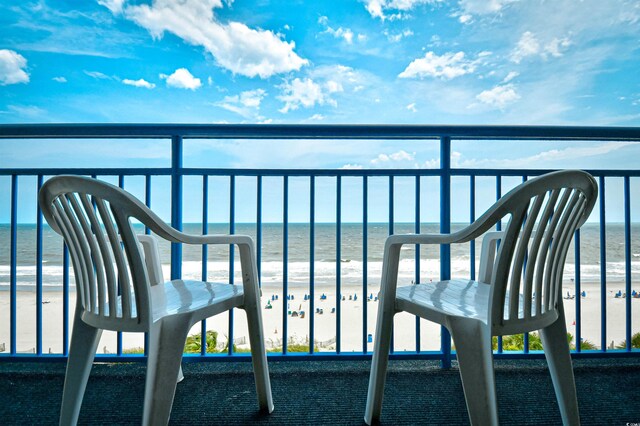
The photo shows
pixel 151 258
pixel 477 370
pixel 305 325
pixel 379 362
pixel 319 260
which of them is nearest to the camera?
pixel 477 370

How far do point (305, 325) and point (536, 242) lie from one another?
6.41 meters

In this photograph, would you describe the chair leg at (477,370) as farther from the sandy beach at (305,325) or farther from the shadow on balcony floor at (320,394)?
the sandy beach at (305,325)

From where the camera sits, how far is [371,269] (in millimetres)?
11914

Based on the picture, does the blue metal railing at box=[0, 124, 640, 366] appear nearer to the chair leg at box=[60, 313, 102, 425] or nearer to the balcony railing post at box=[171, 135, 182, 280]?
the balcony railing post at box=[171, 135, 182, 280]

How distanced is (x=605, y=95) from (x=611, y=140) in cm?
3234

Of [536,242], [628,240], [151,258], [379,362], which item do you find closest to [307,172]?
[151,258]

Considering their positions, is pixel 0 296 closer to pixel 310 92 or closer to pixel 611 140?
pixel 611 140

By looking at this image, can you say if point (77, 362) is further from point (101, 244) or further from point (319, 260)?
point (319, 260)

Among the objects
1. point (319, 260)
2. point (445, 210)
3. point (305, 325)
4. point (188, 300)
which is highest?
point (445, 210)

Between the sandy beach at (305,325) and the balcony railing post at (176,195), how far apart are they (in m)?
3.13

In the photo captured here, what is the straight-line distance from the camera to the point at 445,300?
43.4 inches

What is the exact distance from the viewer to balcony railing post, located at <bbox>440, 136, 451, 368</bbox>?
167 cm

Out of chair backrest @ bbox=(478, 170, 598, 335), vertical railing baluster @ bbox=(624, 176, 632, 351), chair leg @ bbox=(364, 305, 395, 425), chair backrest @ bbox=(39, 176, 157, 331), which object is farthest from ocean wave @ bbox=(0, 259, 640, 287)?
chair backrest @ bbox=(478, 170, 598, 335)

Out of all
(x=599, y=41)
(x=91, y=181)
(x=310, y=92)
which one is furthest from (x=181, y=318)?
(x=599, y=41)
